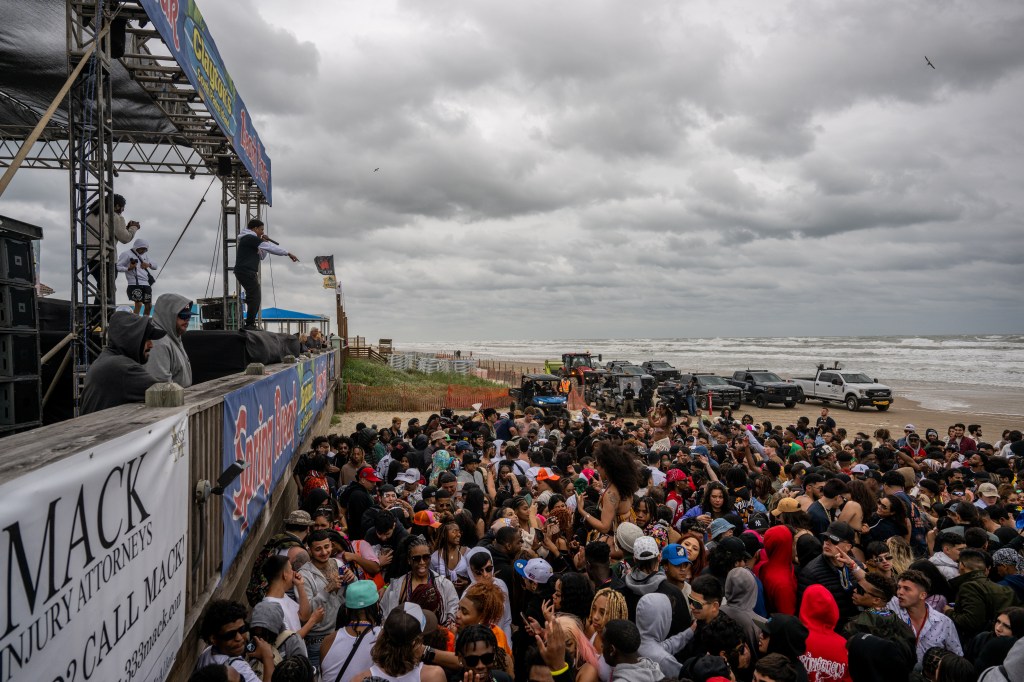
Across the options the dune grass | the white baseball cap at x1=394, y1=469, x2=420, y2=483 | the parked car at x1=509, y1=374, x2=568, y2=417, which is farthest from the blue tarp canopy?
the white baseball cap at x1=394, y1=469, x2=420, y2=483

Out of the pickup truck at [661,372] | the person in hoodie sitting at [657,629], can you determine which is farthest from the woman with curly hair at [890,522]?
the pickup truck at [661,372]

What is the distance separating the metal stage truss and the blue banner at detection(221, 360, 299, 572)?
66.0 inches

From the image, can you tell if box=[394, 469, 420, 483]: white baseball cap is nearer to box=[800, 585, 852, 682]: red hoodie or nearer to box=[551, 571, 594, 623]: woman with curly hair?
box=[551, 571, 594, 623]: woman with curly hair

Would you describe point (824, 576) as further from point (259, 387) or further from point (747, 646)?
point (259, 387)

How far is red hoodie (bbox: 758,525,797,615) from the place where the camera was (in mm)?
4707

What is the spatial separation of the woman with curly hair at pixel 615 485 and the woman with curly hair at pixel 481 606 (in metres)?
1.82

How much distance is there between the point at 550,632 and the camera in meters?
3.39

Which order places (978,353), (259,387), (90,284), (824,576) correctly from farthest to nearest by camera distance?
(978,353), (90,284), (259,387), (824,576)

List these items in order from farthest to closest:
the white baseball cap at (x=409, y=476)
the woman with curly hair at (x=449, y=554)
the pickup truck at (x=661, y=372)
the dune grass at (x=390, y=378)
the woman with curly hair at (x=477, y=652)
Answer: the pickup truck at (x=661, y=372), the dune grass at (x=390, y=378), the white baseball cap at (x=409, y=476), the woman with curly hair at (x=449, y=554), the woman with curly hair at (x=477, y=652)

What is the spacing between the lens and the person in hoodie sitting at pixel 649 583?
13.5 ft

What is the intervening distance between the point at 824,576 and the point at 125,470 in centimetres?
474

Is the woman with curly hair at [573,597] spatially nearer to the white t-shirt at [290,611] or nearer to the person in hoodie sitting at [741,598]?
the person in hoodie sitting at [741,598]

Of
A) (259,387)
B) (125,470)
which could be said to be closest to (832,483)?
(259,387)

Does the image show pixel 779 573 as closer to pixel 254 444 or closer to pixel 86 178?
pixel 254 444
